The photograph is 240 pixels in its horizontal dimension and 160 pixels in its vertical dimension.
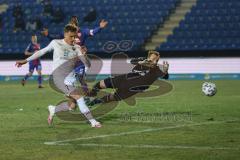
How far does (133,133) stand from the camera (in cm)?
1023

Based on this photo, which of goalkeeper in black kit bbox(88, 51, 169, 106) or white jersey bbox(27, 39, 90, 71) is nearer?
white jersey bbox(27, 39, 90, 71)

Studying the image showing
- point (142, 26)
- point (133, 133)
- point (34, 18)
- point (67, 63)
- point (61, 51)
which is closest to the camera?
point (133, 133)

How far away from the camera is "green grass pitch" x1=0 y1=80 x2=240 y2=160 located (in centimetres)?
812

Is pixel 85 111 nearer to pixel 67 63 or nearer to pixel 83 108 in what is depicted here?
pixel 83 108

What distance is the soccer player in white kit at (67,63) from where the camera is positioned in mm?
11289

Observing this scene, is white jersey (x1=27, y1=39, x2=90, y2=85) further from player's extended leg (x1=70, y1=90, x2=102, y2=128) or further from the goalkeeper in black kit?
the goalkeeper in black kit

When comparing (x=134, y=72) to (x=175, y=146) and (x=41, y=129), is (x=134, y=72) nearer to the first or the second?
(x=41, y=129)

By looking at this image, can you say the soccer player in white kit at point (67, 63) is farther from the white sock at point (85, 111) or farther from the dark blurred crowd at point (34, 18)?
the dark blurred crowd at point (34, 18)

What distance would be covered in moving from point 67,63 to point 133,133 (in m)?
2.35

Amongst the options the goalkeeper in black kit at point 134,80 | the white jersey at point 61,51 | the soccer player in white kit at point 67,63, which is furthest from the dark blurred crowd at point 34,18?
the white jersey at point 61,51

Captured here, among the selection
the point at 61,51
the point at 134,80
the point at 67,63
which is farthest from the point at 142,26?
the point at 61,51

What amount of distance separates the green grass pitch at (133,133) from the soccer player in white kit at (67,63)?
39cm

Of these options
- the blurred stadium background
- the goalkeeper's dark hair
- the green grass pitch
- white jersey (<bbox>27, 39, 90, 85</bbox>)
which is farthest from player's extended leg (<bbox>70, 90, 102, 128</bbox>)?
the blurred stadium background

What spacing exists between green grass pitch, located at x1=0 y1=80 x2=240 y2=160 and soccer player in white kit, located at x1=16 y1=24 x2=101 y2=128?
39cm
